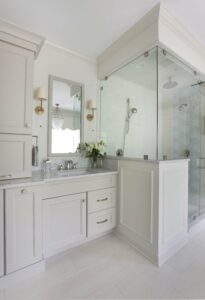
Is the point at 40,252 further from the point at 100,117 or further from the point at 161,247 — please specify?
the point at 100,117

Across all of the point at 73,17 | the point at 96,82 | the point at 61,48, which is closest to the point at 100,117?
the point at 96,82

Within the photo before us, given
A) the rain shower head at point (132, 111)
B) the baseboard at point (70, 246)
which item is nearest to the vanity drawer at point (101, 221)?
the baseboard at point (70, 246)

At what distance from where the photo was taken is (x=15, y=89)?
1.59 m

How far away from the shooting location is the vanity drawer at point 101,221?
2.01 meters

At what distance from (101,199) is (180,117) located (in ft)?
5.56

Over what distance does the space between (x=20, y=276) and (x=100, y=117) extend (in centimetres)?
221

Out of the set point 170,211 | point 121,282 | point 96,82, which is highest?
point 96,82

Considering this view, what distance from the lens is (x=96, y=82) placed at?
270cm

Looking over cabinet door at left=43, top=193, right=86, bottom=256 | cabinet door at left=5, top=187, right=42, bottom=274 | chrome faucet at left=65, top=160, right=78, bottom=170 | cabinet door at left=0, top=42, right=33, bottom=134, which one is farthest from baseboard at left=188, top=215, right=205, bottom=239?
cabinet door at left=0, top=42, right=33, bottom=134

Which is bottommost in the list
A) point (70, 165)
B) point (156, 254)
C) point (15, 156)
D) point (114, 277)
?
→ point (114, 277)

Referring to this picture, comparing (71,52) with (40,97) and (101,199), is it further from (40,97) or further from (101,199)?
Answer: (101,199)

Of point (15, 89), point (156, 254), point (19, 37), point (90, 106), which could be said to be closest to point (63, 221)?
point (156, 254)

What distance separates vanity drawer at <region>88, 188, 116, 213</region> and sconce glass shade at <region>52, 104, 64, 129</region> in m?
1.03

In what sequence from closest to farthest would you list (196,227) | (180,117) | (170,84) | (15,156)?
(15,156)
(170,84)
(196,227)
(180,117)
